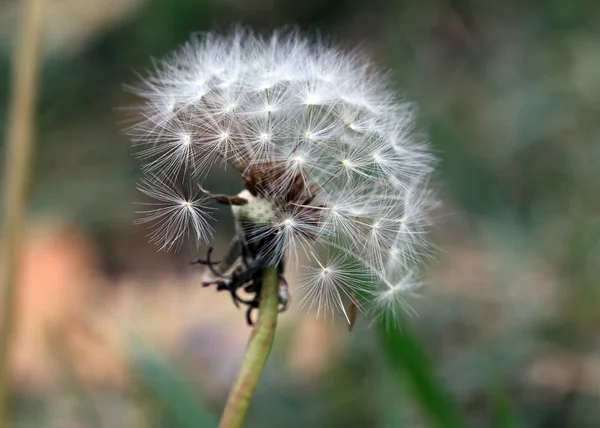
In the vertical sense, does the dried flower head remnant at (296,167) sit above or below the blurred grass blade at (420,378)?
above

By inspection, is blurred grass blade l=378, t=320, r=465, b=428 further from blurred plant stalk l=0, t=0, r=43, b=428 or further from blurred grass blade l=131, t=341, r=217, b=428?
blurred plant stalk l=0, t=0, r=43, b=428

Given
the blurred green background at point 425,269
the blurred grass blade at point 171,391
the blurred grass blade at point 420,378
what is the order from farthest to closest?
the blurred green background at point 425,269
the blurred grass blade at point 171,391
the blurred grass blade at point 420,378

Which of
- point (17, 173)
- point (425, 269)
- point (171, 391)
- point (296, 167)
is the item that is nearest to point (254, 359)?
point (296, 167)

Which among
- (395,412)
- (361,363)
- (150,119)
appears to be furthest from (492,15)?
(150,119)

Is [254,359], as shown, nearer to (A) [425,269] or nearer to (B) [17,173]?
(B) [17,173]

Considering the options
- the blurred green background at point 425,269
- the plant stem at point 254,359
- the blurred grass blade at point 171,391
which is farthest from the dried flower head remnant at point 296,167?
the blurred grass blade at point 171,391

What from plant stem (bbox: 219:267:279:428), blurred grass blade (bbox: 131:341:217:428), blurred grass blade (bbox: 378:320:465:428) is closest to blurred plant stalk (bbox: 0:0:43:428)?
blurred grass blade (bbox: 131:341:217:428)

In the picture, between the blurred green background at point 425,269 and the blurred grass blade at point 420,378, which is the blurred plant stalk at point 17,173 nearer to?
the blurred green background at point 425,269

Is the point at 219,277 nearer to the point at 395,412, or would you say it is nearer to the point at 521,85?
the point at 395,412
